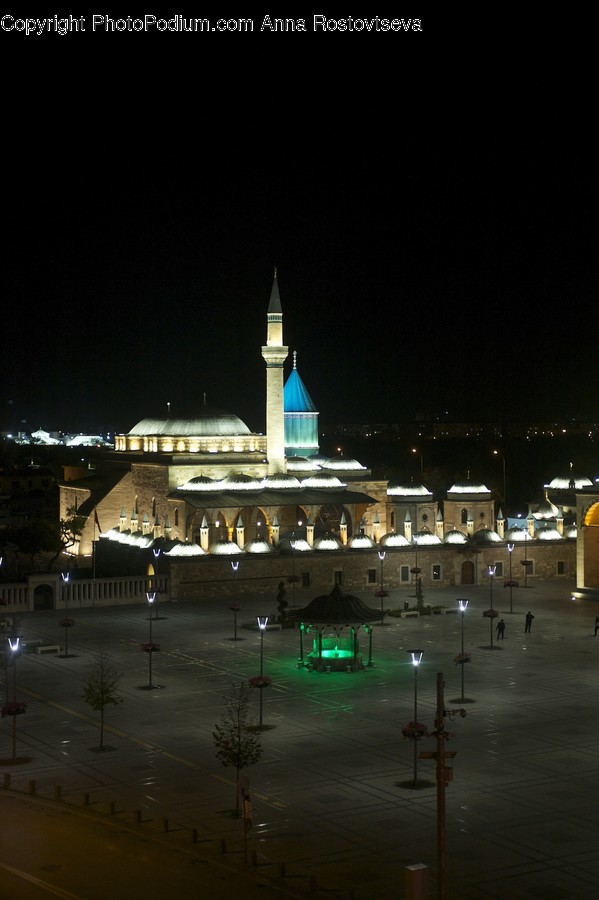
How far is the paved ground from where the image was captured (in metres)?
19.7

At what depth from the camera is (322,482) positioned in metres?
67.2

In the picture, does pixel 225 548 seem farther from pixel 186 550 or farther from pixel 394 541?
pixel 394 541

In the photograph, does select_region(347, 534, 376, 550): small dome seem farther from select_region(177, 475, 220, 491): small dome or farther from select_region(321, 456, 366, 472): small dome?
select_region(321, 456, 366, 472): small dome

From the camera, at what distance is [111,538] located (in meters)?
65.9

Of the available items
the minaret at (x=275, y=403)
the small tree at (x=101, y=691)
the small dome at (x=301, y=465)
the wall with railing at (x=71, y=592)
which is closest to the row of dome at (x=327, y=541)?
the wall with railing at (x=71, y=592)

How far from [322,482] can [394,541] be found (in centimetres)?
741

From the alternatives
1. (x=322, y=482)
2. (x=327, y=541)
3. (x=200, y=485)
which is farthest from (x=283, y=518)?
(x=327, y=541)

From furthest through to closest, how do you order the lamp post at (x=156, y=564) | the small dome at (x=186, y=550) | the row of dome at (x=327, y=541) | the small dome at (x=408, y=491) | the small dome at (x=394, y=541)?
the small dome at (x=408, y=491)
the small dome at (x=394, y=541)
the row of dome at (x=327, y=541)
the small dome at (x=186, y=550)
the lamp post at (x=156, y=564)

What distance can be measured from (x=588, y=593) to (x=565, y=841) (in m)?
33.5

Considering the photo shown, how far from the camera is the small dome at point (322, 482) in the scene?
220 feet

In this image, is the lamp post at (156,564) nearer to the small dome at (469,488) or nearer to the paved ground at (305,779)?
the paved ground at (305,779)

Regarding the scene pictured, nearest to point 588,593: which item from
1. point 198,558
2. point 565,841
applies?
point 198,558

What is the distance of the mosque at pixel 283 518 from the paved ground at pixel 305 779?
1298 centimetres

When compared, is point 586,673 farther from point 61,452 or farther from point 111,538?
point 61,452
